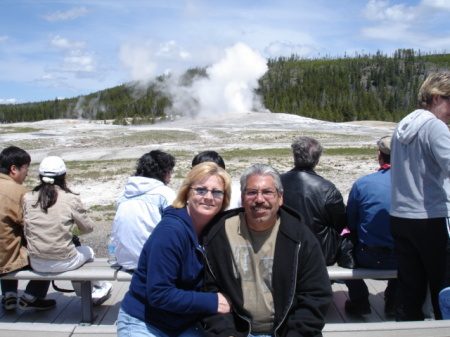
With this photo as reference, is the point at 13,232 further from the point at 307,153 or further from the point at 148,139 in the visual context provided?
the point at 148,139

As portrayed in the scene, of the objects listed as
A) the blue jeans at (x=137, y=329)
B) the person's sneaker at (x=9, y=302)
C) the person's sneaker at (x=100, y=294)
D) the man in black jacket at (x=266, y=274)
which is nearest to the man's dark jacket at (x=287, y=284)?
the man in black jacket at (x=266, y=274)

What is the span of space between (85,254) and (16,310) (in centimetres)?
81

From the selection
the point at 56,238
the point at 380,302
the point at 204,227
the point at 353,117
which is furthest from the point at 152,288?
the point at 353,117

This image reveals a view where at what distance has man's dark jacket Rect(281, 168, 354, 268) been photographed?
3.50 meters

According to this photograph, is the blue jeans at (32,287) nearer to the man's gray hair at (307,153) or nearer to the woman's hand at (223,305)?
the woman's hand at (223,305)

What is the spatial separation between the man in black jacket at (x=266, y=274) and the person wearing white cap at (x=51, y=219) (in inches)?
65.1

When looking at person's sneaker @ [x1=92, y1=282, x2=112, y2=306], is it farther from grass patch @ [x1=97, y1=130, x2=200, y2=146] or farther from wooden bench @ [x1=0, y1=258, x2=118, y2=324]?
grass patch @ [x1=97, y1=130, x2=200, y2=146]

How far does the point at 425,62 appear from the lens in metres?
139

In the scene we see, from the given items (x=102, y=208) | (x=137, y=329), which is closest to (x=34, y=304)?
(x=137, y=329)

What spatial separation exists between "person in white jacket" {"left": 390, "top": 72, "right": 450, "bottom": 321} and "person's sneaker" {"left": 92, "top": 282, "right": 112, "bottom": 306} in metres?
2.63

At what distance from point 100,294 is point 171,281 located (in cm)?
208

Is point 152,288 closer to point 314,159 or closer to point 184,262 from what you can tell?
point 184,262

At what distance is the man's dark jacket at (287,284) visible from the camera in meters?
2.29

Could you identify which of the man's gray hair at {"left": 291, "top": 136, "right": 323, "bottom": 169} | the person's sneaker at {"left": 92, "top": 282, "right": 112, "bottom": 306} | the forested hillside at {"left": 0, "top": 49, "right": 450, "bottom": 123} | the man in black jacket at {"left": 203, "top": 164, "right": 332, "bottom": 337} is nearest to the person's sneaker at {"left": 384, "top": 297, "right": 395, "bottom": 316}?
the man's gray hair at {"left": 291, "top": 136, "right": 323, "bottom": 169}
